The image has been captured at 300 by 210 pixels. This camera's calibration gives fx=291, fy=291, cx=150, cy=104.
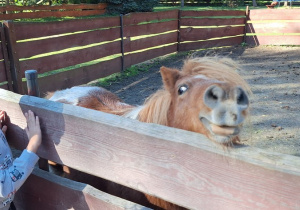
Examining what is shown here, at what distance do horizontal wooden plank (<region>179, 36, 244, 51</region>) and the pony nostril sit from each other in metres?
10.6

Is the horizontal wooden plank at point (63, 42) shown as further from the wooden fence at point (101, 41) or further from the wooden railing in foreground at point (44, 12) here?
the wooden railing in foreground at point (44, 12)

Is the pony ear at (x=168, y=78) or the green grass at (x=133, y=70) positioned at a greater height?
the pony ear at (x=168, y=78)

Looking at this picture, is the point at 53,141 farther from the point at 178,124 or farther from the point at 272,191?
the point at 272,191

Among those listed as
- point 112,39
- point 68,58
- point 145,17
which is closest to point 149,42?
point 145,17

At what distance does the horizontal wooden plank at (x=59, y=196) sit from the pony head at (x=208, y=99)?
65cm

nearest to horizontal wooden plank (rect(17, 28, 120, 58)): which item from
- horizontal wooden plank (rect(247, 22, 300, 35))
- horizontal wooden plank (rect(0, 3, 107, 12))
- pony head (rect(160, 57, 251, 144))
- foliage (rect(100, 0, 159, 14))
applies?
pony head (rect(160, 57, 251, 144))

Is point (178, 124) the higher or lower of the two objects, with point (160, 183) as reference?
higher

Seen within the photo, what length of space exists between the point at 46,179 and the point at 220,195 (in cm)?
129

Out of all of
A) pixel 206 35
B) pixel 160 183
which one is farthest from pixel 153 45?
pixel 160 183

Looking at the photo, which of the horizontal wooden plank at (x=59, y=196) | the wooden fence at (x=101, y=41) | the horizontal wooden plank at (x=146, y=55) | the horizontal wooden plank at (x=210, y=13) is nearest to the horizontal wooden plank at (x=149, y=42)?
the wooden fence at (x=101, y=41)

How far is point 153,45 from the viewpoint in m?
10.2

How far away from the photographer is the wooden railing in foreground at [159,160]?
1179 millimetres

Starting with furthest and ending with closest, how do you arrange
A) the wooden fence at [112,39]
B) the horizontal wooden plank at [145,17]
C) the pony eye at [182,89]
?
1. the horizontal wooden plank at [145,17]
2. the wooden fence at [112,39]
3. the pony eye at [182,89]

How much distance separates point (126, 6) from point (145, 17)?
319 inches
